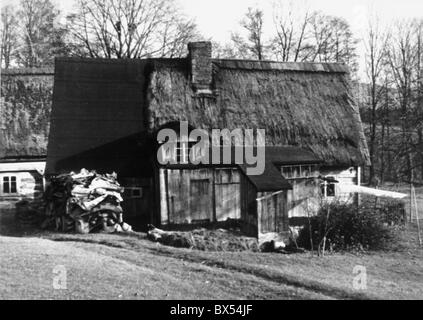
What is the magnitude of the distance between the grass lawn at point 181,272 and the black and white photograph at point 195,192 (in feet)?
0.20

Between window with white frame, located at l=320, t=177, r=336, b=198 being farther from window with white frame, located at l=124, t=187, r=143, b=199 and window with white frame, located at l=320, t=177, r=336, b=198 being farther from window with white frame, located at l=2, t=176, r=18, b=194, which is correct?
window with white frame, located at l=2, t=176, r=18, b=194

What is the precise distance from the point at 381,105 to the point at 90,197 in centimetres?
3369

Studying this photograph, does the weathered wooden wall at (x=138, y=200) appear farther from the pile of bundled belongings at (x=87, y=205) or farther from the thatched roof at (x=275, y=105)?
the thatched roof at (x=275, y=105)

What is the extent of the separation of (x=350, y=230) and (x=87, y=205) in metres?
9.04

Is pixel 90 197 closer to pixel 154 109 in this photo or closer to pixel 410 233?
pixel 154 109

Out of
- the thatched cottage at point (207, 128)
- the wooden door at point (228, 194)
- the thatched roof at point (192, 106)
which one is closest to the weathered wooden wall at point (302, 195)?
the thatched cottage at point (207, 128)

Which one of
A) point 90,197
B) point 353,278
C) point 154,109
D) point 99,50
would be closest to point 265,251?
point 353,278

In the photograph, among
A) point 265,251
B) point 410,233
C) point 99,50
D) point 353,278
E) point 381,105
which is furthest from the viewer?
point 381,105

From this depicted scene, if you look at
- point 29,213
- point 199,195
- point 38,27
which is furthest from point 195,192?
point 38,27

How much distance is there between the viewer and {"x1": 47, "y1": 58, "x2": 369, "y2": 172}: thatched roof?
77.9 ft

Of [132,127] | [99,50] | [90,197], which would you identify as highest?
[99,50]

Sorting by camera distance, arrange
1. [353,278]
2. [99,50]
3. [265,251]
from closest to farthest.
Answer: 1. [353,278]
2. [265,251]
3. [99,50]

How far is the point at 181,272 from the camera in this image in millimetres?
13656

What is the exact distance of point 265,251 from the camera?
18672 millimetres
